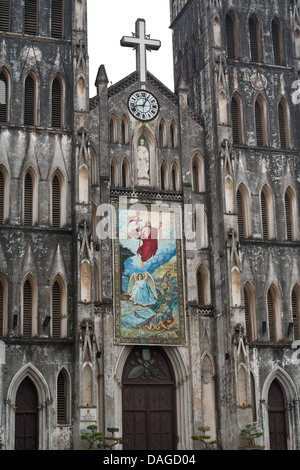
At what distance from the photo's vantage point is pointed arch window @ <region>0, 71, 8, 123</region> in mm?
37344

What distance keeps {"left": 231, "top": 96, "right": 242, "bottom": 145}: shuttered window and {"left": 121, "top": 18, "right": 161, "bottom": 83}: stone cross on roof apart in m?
3.66

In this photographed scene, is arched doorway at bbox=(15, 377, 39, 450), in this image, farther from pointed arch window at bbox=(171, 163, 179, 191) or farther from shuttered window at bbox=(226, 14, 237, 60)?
shuttered window at bbox=(226, 14, 237, 60)

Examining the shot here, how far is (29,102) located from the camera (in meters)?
37.9

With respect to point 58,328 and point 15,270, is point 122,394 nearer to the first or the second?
point 58,328

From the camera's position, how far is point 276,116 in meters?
40.6

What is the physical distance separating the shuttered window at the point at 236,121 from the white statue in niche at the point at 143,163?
141 inches

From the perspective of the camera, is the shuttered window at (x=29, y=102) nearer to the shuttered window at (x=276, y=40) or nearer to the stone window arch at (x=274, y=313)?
the shuttered window at (x=276, y=40)

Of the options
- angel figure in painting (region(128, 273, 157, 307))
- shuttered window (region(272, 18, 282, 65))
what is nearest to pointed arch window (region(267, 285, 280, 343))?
angel figure in painting (region(128, 273, 157, 307))

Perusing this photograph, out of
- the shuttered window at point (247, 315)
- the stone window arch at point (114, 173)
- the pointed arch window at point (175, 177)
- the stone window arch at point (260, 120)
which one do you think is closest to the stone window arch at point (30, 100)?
the stone window arch at point (114, 173)

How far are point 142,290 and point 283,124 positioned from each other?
924cm

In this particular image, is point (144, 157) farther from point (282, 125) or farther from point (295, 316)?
point (295, 316)

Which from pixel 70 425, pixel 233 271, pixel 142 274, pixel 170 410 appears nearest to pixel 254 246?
pixel 233 271

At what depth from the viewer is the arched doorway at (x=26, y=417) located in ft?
114

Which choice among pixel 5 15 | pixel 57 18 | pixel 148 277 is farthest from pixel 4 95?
pixel 148 277
